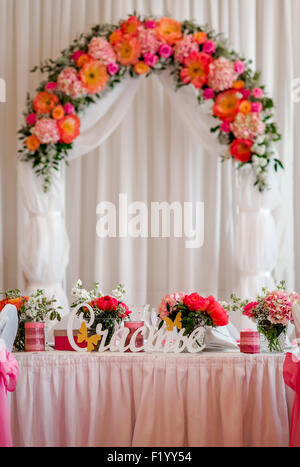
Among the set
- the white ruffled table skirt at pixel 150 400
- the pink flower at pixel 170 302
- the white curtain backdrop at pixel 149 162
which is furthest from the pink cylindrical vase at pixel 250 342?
the white curtain backdrop at pixel 149 162

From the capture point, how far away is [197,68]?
3949 mm

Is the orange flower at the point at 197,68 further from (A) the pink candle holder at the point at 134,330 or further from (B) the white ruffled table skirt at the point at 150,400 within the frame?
(B) the white ruffled table skirt at the point at 150,400

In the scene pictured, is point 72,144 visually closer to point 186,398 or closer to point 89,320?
point 89,320

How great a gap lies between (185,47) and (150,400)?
2159 mm

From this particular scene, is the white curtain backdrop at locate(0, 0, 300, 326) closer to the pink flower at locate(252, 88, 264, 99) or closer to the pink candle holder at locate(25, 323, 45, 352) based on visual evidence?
the pink flower at locate(252, 88, 264, 99)

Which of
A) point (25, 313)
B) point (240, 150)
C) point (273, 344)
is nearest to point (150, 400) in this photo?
point (273, 344)

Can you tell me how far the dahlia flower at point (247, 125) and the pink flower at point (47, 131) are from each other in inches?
41.8

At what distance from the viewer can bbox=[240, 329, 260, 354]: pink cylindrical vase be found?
2811 millimetres

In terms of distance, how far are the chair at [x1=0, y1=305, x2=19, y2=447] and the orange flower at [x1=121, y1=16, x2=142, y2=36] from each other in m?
2.07

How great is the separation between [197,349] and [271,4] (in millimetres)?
2801

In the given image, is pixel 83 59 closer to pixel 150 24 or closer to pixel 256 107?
pixel 150 24

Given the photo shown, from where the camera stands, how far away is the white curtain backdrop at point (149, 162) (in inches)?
178

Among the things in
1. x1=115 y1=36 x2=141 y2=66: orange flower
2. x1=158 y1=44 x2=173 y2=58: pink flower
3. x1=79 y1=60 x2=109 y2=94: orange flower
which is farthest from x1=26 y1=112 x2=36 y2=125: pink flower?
x1=158 y1=44 x2=173 y2=58: pink flower
